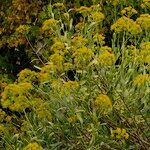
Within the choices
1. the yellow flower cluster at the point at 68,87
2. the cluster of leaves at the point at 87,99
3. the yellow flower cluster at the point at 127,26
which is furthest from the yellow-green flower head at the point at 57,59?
the yellow flower cluster at the point at 127,26

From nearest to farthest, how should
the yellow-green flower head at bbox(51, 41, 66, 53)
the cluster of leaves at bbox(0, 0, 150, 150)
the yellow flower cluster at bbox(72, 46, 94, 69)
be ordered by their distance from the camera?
1. the yellow flower cluster at bbox(72, 46, 94, 69)
2. the cluster of leaves at bbox(0, 0, 150, 150)
3. the yellow-green flower head at bbox(51, 41, 66, 53)

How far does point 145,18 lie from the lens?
3.70m

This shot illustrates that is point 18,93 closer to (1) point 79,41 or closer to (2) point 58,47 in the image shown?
(2) point 58,47

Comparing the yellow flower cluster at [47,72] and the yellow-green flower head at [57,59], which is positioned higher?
the yellow-green flower head at [57,59]

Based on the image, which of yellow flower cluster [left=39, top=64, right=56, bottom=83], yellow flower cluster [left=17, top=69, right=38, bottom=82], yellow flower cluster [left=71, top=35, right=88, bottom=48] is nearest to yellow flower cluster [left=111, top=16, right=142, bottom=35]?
yellow flower cluster [left=71, top=35, right=88, bottom=48]

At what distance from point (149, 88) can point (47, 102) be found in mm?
741

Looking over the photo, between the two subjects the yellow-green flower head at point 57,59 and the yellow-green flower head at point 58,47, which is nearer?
the yellow-green flower head at point 57,59

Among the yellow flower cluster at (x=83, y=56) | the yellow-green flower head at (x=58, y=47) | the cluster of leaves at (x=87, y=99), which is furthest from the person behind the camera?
the yellow-green flower head at (x=58, y=47)

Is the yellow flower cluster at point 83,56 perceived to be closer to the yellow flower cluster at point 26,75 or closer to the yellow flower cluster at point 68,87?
the yellow flower cluster at point 68,87

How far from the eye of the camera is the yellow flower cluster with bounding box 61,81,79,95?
3.39m

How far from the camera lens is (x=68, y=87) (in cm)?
339

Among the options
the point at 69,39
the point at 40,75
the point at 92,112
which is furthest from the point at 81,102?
the point at 69,39

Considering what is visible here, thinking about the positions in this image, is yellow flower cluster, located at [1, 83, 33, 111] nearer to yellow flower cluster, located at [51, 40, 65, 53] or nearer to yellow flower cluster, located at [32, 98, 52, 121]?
yellow flower cluster, located at [32, 98, 52, 121]

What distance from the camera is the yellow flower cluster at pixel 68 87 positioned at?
3387 millimetres
